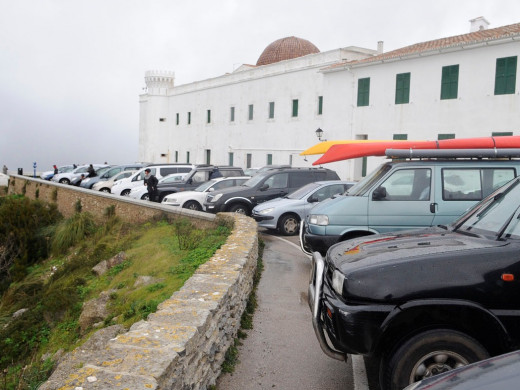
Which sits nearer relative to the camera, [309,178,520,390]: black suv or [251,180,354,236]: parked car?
[309,178,520,390]: black suv

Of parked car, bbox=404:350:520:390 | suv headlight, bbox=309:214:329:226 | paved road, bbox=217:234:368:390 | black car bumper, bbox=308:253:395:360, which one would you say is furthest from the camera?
suv headlight, bbox=309:214:329:226

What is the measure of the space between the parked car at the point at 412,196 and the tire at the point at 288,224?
489cm

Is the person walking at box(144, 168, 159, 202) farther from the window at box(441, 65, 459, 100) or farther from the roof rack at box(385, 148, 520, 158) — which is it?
the window at box(441, 65, 459, 100)

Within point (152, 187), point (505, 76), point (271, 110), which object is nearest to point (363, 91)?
point (505, 76)

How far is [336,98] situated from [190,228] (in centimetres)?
2274

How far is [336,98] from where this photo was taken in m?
34.2

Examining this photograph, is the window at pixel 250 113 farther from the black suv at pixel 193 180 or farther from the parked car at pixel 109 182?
the black suv at pixel 193 180

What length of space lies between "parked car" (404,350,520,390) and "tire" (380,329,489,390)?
1010mm

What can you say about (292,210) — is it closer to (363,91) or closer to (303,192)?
(303,192)

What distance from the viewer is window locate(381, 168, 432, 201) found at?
8828mm

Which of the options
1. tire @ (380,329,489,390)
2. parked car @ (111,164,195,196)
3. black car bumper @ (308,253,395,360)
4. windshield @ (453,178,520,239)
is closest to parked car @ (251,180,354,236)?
windshield @ (453,178,520,239)

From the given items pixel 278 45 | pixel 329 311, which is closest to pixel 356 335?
pixel 329 311

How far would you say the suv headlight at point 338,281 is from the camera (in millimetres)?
4500

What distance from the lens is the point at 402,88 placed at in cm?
2942
